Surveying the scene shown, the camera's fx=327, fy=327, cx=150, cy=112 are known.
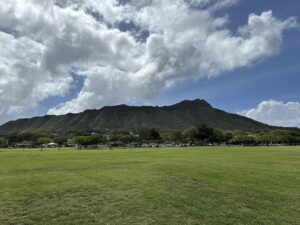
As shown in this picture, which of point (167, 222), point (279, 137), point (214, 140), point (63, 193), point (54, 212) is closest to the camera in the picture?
point (167, 222)

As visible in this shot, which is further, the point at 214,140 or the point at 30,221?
the point at 214,140

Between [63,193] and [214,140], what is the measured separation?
184618 mm

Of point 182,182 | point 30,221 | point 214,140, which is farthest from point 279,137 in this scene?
point 30,221

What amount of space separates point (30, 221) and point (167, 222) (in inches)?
212

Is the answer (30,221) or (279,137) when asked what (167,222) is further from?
(279,137)

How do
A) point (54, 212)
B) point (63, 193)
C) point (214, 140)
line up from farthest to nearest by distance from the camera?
1. point (214, 140)
2. point (63, 193)
3. point (54, 212)

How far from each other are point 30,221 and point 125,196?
5792 mm

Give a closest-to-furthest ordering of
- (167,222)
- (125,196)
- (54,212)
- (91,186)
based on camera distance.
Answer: (167,222) < (54,212) < (125,196) < (91,186)

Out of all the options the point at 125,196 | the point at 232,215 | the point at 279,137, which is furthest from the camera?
the point at 279,137

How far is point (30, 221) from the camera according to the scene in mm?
12906

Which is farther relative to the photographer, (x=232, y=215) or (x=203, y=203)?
(x=203, y=203)

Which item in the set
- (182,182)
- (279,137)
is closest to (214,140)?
(279,137)

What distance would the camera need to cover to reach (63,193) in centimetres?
1872

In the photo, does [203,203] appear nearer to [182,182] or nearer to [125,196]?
[125,196]
